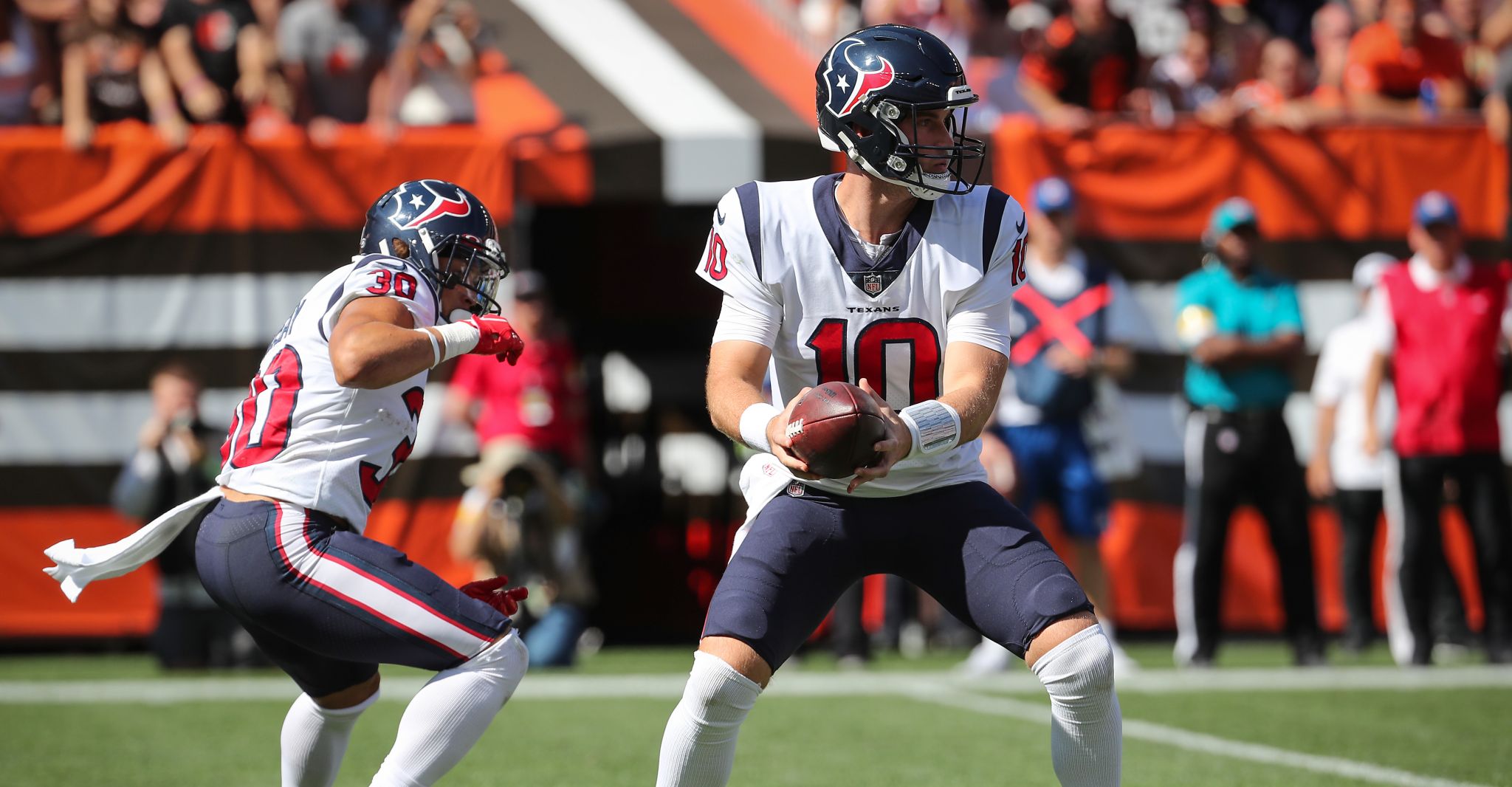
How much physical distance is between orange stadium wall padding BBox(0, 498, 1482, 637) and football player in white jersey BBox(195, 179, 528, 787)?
511 centimetres

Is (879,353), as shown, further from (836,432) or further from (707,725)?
(707,725)

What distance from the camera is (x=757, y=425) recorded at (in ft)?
11.6

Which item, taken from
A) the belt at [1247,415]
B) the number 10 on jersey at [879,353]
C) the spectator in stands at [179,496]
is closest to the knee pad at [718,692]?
the number 10 on jersey at [879,353]

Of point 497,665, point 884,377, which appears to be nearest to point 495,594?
point 497,665

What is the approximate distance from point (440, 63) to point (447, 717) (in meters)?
6.98

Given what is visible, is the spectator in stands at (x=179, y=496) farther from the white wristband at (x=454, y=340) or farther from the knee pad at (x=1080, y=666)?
the knee pad at (x=1080, y=666)

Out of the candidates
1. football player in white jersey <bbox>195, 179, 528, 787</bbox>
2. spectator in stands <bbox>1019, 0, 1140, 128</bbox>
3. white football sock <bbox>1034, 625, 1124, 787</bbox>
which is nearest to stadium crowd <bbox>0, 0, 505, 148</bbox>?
spectator in stands <bbox>1019, 0, 1140, 128</bbox>

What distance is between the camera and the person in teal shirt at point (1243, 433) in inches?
319

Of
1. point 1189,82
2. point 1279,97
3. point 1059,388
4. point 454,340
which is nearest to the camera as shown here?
point 454,340

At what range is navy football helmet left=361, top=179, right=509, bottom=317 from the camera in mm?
4219

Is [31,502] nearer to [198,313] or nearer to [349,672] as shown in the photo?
[198,313]

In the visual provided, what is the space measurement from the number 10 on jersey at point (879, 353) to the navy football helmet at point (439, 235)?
997 mm

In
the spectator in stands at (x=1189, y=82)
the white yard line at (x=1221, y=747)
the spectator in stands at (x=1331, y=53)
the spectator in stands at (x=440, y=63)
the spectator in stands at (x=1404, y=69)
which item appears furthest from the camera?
the spectator in stands at (x=1189, y=82)

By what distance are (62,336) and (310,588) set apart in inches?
252
